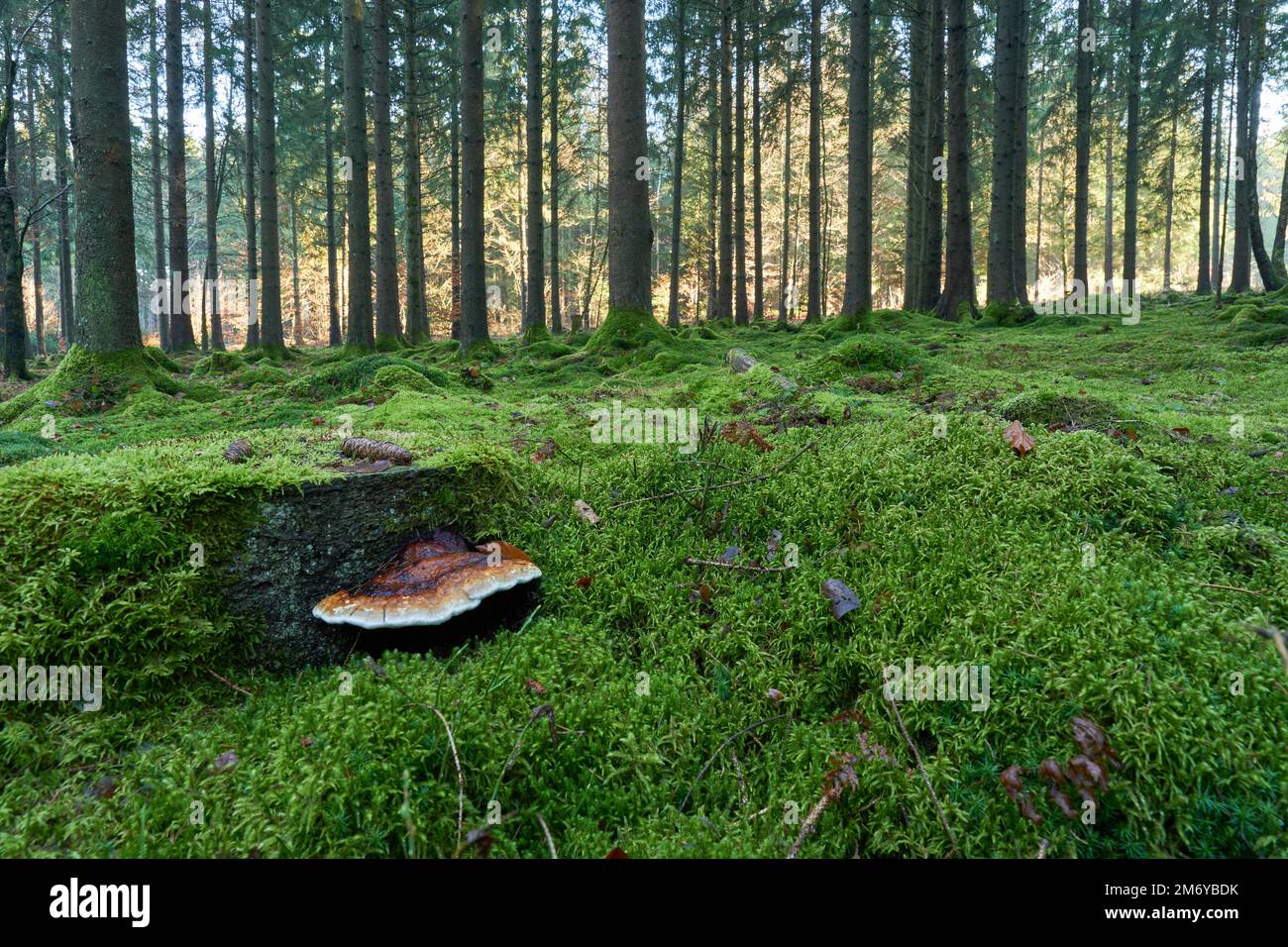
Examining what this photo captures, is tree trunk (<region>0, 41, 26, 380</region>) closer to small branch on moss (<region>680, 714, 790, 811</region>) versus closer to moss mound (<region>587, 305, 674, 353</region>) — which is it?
moss mound (<region>587, 305, 674, 353</region>)

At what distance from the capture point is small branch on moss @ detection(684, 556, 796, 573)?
2.70m

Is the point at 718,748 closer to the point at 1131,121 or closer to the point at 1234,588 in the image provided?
the point at 1234,588

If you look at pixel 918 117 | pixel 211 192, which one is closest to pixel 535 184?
pixel 918 117

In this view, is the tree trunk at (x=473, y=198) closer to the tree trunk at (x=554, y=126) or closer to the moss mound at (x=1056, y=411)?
the tree trunk at (x=554, y=126)

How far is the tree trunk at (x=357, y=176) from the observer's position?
12.9 metres

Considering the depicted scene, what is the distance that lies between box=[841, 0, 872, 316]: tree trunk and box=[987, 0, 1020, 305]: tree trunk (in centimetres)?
260

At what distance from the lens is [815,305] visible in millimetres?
19953

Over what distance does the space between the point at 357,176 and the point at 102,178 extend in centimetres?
645

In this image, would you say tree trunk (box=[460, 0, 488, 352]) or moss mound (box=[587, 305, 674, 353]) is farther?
tree trunk (box=[460, 0, 488, 352])

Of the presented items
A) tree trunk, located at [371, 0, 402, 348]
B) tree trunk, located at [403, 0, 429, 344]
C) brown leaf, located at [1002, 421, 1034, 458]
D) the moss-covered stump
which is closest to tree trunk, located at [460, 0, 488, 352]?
tree trunk, located at [371, 0, 402, 348]
